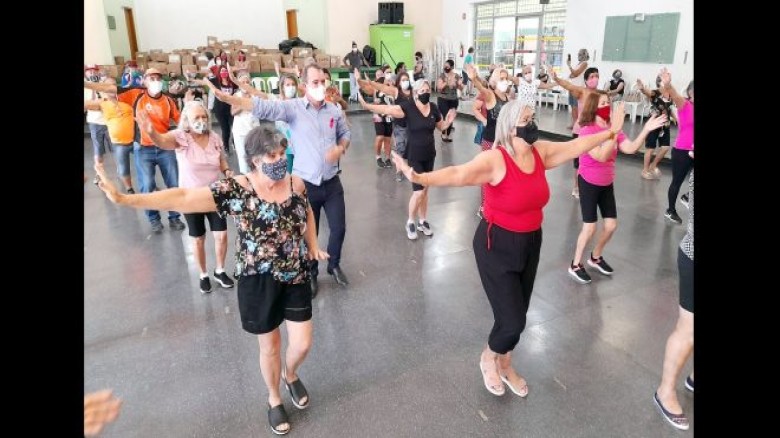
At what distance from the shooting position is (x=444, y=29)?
19.3 m

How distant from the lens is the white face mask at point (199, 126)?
12.7ft

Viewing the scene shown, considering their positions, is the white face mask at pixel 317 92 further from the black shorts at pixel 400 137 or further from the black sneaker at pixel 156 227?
the black shorts at pixel 400 137

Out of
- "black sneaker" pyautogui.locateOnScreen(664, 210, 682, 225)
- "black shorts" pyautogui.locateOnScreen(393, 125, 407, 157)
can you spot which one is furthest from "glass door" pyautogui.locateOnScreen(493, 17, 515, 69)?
"black sneaker" pyautogui.locateOnScreen(664, 210, 682, 225)

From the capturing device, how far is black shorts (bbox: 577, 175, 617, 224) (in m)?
4.14

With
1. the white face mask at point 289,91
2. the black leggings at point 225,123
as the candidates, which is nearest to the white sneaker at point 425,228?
the white face mask at point 289,91

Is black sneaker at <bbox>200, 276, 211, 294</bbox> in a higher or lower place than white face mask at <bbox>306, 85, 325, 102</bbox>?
lower

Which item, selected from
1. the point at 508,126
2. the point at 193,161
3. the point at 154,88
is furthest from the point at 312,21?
the point at 508,126

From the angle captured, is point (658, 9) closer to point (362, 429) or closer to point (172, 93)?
point (172, 93)

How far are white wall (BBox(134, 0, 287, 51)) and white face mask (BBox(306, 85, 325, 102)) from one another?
1575 cm

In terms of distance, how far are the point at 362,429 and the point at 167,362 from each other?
1476mm

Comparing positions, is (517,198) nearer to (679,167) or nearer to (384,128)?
(679,167)

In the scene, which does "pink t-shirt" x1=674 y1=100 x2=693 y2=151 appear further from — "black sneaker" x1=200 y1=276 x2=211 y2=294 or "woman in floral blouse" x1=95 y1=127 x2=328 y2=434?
"black sneaker" x1=200 y1=276 x2=211 y2=294

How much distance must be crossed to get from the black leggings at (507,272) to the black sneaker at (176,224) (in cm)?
417
